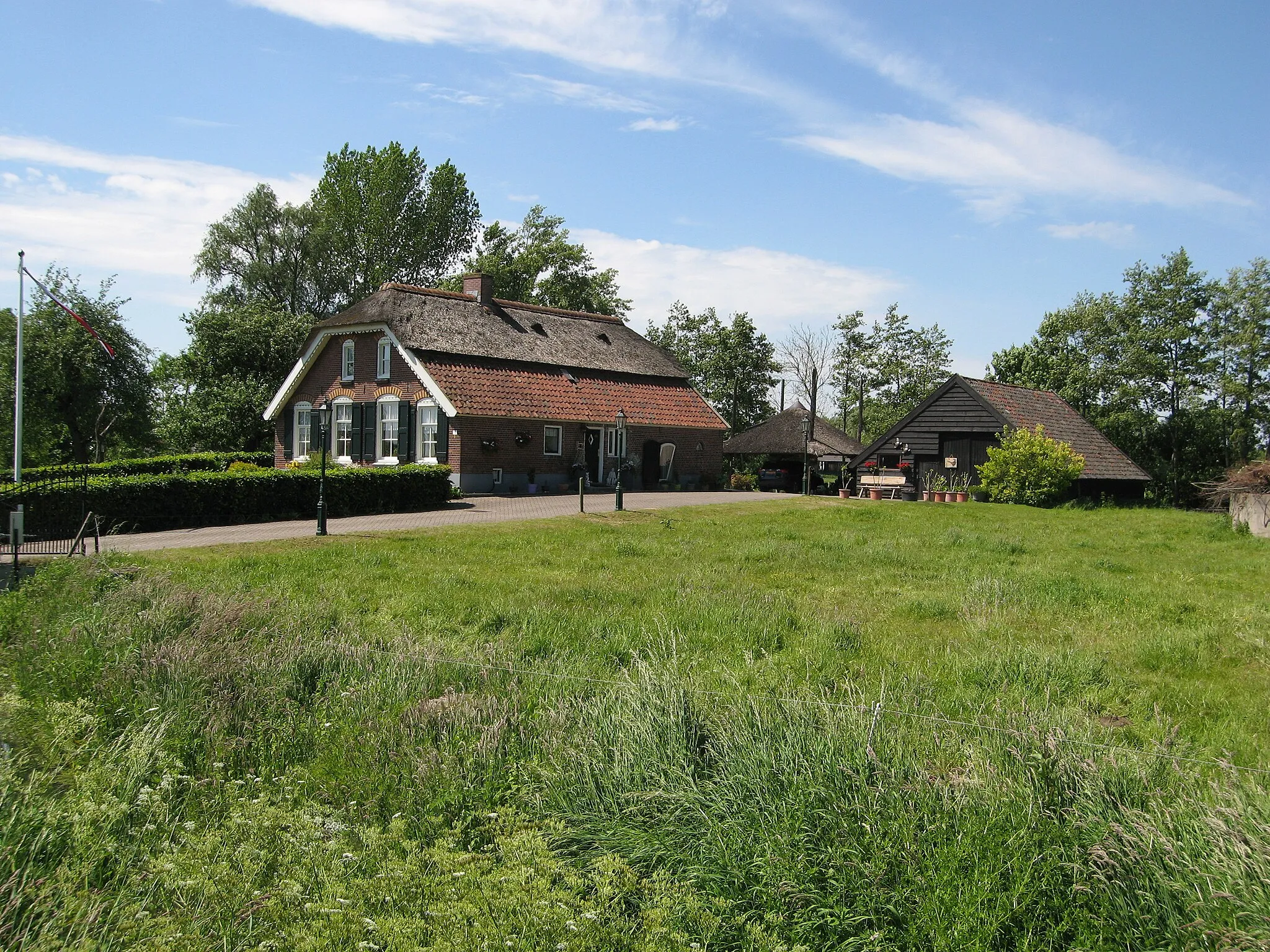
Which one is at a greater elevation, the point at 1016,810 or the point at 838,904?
the point at 1016,810

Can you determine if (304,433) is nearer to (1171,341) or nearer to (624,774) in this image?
(624,774)

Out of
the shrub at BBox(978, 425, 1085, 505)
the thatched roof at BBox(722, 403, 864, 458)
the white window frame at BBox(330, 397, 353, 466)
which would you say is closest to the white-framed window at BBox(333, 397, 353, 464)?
the white window frame at BBox(330, 397, 353, 466)

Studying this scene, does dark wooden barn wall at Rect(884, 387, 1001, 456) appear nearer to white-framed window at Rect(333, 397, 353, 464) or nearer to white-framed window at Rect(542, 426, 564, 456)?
white-framed window at Rect(542, 426, 564, 456)

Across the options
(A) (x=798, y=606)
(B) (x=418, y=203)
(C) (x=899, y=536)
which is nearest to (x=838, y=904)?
(A) (x=798, y=606)

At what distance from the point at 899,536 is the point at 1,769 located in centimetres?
1592

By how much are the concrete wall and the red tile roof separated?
1955 cm

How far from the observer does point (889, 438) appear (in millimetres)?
33375

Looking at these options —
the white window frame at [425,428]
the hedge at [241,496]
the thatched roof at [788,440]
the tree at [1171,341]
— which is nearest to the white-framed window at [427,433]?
the white window frame at [425,428]

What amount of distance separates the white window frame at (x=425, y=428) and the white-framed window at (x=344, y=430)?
3.29 m

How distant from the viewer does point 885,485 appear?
31.2 metres

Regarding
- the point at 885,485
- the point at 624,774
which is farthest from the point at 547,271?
the point at 624,774

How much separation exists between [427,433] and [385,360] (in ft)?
10.8

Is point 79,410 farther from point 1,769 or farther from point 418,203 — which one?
point 1,769

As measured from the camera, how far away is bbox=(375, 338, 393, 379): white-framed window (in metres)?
30.7
